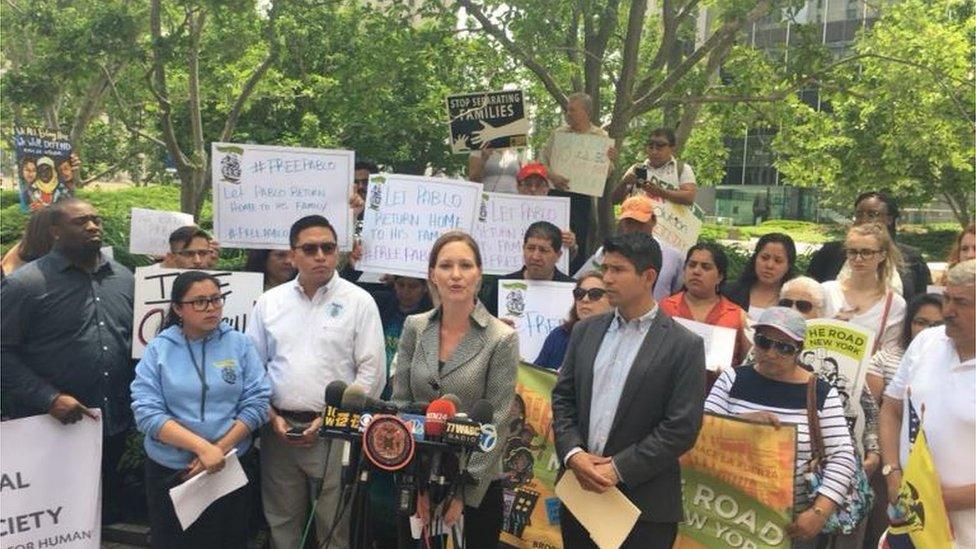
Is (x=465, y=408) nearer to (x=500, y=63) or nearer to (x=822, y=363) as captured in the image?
(x=822, y=363)

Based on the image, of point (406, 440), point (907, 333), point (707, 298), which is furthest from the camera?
point (707, 298)

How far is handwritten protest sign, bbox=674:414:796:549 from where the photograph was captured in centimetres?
377

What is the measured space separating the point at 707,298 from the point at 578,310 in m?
Answer: 0.72

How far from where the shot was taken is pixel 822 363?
4.42m

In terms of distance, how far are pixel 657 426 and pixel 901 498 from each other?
1068 millimetres

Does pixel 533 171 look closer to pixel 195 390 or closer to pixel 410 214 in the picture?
pixel 410 214

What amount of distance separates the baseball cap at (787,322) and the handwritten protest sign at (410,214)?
266 centimetres

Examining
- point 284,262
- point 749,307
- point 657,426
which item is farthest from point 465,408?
point 284,262

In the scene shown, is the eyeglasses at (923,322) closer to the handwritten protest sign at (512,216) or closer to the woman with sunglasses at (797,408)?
the woman with sunglasses at (797,408)

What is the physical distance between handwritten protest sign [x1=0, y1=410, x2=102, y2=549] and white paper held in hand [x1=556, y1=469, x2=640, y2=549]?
105 inches

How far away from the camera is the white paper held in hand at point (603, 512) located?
10.9 feet

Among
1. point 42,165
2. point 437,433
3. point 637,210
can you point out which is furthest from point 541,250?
point 42,165

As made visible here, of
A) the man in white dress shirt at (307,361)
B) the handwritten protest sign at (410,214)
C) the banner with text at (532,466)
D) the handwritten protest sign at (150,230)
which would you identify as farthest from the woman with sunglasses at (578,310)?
the handwritten protest sign at (150,230)

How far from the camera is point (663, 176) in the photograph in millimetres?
6688
